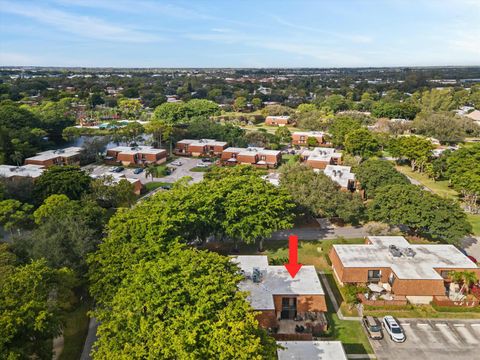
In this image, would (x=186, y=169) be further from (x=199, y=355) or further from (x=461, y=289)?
(x=199, y=355)

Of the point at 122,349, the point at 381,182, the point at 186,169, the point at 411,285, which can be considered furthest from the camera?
the point at 186,169

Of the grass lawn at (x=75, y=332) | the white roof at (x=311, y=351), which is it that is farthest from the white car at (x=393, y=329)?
the grass lawn at (x=75, y=332)

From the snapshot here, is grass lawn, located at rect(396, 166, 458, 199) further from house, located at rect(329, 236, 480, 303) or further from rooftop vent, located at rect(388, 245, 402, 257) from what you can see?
rooftop vent, located at rect(388, 245, 402, 257)

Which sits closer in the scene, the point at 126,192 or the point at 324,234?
the point at 324,234

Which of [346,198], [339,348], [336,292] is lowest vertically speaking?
[336,292]

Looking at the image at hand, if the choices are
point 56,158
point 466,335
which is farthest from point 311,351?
point 56,158

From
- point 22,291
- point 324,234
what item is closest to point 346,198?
point 324,234

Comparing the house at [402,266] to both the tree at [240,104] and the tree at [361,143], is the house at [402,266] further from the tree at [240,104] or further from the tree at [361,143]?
the tree at [240,104]
